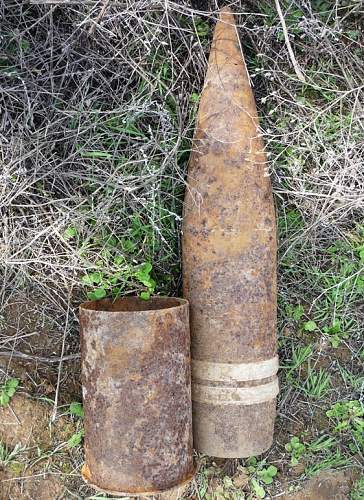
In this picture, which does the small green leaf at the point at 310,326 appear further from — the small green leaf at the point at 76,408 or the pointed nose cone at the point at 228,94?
the small green leaf at the point at 76,408

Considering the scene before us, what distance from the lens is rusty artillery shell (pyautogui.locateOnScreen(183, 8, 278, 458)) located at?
2320 millimetres

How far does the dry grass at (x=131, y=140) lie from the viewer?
2520mm

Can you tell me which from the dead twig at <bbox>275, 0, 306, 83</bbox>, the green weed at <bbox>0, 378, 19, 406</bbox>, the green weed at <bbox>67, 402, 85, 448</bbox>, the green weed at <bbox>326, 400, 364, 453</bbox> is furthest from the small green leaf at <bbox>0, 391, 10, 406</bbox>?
the dead twig at <bbox>275, 0, 306, 83</bbox>

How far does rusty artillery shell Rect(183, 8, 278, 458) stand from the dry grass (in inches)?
6.5

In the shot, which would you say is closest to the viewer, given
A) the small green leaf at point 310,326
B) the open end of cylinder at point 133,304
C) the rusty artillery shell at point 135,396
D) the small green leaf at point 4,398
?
the rusty artillery shell at point 135,396

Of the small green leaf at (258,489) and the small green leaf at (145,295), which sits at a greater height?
the small green leaf at (145,295)

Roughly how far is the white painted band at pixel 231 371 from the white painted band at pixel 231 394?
36 mm

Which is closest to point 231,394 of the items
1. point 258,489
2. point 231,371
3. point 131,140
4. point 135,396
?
point 231,371

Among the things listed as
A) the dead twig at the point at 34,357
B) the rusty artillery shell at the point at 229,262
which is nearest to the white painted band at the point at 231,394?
the rusty artillery shell at the point at 229,262

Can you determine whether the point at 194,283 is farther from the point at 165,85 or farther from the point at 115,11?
the point at 115,11

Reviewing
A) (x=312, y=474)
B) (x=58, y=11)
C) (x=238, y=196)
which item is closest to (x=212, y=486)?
(x=312, y=474)

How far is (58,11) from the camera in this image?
2.57 m

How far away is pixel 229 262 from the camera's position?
2334 millimetres

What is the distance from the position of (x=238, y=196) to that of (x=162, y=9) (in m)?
0.86
